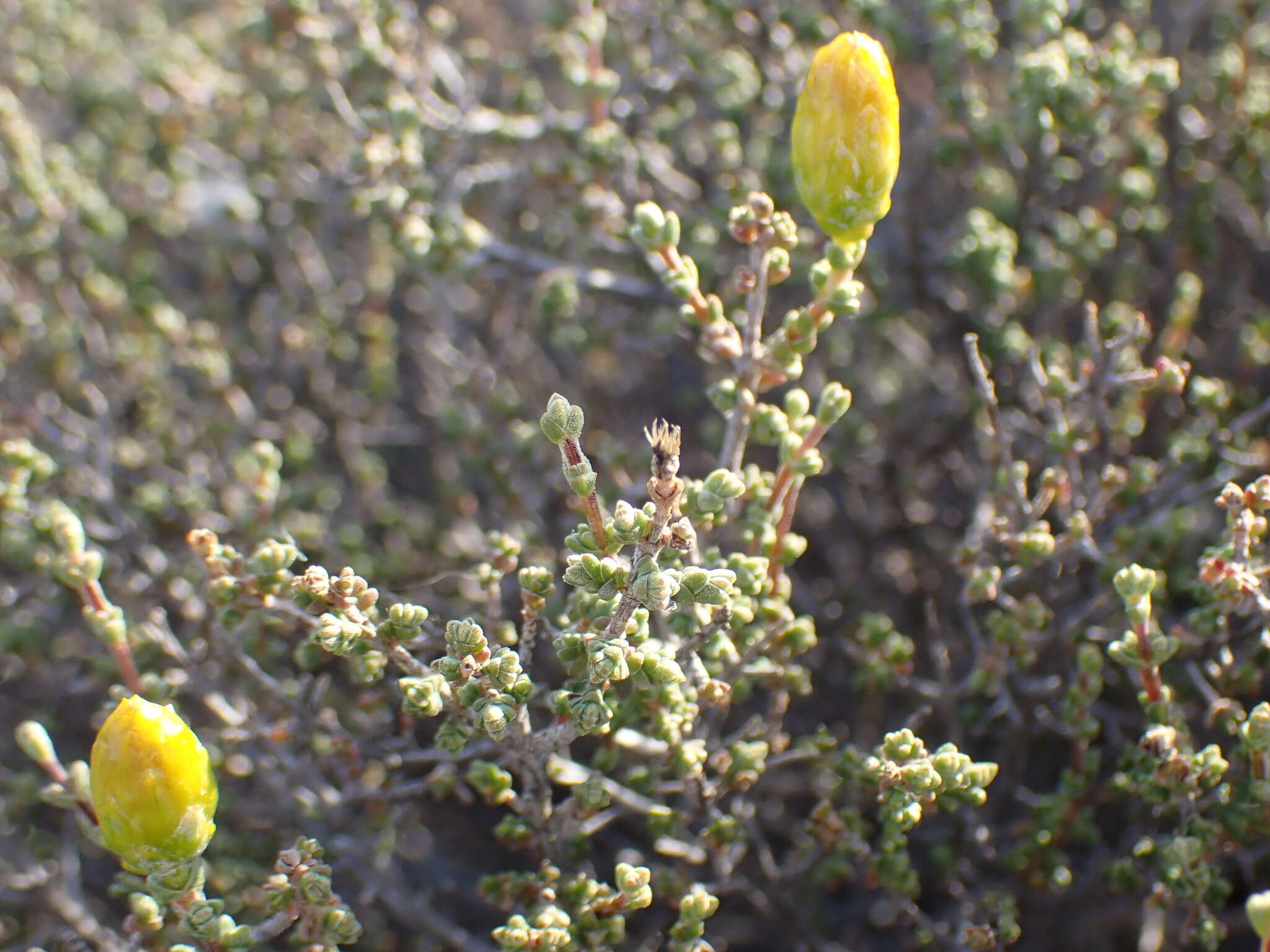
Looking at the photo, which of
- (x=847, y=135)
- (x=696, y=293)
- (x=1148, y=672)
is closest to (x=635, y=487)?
(x=696, y=293)

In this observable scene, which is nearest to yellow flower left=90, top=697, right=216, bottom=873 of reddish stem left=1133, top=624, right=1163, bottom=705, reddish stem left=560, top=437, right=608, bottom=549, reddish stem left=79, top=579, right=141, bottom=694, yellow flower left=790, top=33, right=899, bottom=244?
reddish stem left=79, top=579, right=141, bottom=694

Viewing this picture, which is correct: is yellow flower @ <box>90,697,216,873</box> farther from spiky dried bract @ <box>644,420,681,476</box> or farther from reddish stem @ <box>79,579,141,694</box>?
spiky dried bract @ <box>644,420,681,476</box>

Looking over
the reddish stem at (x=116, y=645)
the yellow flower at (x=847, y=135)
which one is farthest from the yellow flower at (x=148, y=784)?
the yellow flower at (x=847, y=135)

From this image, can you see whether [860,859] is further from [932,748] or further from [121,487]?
[121,487]

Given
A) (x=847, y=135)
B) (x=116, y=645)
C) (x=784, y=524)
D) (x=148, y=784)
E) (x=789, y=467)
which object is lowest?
(x=116, y=645)

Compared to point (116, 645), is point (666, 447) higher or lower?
higher

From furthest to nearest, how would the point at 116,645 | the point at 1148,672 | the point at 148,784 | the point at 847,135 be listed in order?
the point at 116,645
the point at 1148,672
the point at 847,135
the point at 148,784

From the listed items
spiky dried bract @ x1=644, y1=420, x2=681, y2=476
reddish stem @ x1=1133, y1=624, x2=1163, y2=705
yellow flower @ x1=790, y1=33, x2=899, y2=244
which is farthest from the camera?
reddish stem @ x1=1133, y1=624, x2=1163, y2=705

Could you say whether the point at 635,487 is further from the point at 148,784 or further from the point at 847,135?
the point at 148,784

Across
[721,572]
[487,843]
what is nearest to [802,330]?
[721,572]
